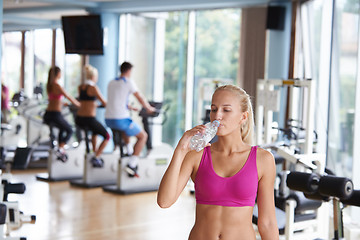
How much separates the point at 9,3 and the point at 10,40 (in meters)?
3.08

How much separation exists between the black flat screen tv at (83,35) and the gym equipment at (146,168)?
1.68m

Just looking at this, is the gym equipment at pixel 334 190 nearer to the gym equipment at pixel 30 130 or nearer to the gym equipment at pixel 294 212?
the gym equipment at pixel 294 212

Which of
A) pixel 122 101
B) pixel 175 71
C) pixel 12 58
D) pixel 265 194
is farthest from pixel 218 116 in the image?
pixel 12 58

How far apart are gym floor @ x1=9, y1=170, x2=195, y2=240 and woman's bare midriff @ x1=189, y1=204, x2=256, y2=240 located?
2834 mm

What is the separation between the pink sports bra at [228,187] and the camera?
1938mm

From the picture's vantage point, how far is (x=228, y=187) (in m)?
1.94

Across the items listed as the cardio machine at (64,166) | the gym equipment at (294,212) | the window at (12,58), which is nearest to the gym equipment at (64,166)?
the cardio machine at (64,166)

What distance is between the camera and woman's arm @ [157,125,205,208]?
1847 mm

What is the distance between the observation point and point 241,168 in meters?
1.98

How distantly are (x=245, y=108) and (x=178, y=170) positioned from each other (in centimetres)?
35

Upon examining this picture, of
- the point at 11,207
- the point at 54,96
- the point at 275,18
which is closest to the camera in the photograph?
the point at 11,207

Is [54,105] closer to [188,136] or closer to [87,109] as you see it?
[87,109]

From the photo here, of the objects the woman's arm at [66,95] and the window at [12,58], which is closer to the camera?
the woman's arm at [66,95]

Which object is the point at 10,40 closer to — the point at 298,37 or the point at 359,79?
the point at 298,37
